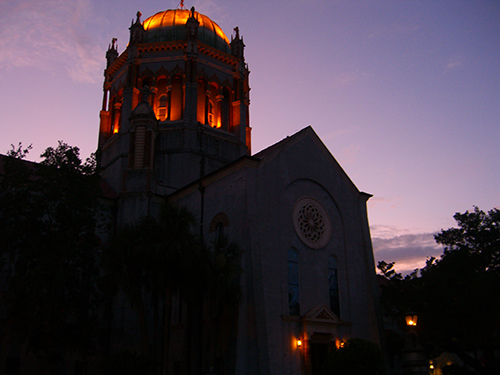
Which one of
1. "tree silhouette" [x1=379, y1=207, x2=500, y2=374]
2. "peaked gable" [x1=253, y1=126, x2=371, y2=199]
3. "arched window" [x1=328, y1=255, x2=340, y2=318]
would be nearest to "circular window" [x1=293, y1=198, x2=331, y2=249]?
"arched window" [x1=328, y1=255, x2=340, y2=318]

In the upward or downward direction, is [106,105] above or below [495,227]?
above

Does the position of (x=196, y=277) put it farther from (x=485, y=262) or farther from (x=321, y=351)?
(x=485, y=262)

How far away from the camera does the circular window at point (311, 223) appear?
29.5m

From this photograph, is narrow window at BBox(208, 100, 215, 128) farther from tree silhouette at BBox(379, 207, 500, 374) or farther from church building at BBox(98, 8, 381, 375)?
tree silhouette at BBox(379, 207, 500, 374)

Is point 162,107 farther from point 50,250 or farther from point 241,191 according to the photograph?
point 50,250

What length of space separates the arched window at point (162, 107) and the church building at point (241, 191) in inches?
4.4

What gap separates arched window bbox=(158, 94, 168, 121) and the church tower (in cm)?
8

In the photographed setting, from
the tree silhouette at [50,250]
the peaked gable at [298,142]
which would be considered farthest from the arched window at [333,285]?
the tree silhouette at [50,250]

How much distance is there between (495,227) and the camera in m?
35.7

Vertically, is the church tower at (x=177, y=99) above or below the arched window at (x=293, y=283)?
above

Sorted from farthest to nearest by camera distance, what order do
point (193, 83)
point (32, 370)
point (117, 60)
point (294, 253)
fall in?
point (117, 60) < point (193, 83) < point (294, 253) < point (32, 370)

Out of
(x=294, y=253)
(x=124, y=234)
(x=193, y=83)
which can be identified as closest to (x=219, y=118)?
(x=193, y=83)

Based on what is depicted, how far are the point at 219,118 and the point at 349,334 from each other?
20.1m

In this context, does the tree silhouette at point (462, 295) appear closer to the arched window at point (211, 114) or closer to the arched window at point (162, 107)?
the arched window at point (211, 114)
